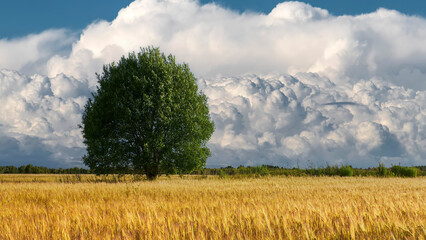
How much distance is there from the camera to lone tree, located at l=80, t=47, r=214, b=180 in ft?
102

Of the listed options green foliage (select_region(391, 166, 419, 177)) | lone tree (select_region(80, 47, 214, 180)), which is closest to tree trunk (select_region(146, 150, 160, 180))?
lone tree (select_region(80, 47, 214, 180))

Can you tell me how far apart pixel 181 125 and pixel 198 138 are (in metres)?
2.49

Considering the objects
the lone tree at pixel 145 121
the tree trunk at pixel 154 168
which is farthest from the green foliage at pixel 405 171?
the tree trunk at pixel 154 168

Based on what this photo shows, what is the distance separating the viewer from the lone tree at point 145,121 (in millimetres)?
31188

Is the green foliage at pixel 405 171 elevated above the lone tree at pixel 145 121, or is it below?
below

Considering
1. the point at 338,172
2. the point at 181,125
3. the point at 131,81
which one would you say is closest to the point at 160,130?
the point at 181,125

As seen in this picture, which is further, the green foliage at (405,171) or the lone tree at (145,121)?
the green foliage at (405,171)

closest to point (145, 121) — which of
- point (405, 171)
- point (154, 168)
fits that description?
point (154, 168)

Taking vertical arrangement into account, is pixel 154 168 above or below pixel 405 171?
above

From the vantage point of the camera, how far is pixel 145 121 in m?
31.6

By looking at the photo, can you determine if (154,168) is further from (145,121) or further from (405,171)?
(405,171)

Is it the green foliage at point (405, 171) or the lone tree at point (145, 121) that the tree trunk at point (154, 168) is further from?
the green foliage at point (405, 171)

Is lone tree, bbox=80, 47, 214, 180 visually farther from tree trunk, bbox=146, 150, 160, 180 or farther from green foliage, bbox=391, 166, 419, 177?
green foliage, bbox=391, 166, 419, 177

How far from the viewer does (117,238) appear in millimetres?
Answer: 4645
